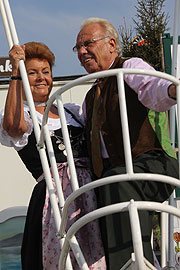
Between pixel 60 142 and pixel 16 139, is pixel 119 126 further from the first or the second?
pixel 16 139

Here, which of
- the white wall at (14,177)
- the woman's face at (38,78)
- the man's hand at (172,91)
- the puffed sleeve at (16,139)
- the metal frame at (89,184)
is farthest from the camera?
the white wall at (14,177)

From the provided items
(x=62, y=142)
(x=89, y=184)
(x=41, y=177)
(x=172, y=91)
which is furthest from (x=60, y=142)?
(x=89, y=184)

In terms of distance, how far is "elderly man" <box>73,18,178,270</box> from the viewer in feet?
6.43

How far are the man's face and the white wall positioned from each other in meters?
3.68

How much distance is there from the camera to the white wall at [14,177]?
6496 millimetres

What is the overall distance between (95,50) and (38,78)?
1.49 feet

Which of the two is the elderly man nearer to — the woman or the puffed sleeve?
the woman

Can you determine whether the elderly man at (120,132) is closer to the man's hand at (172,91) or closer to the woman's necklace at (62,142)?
the man's hand at (172,91)

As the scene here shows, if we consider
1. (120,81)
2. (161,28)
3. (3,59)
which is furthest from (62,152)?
(161,28)

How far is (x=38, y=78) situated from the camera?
305cm

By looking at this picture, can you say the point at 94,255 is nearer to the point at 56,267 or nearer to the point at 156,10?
the point at 56,267

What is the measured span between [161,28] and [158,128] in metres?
7.76

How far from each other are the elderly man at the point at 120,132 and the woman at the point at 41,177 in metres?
0.10

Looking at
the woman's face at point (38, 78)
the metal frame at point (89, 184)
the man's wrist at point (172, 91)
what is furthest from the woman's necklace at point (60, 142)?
the man's wrist at point (172, 91)
